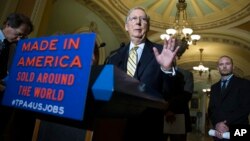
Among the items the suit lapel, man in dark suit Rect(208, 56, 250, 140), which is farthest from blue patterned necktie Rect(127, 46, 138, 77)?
the suit lapel

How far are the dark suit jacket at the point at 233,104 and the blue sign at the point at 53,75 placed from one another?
6.92ft

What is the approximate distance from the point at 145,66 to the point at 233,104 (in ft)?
5.41

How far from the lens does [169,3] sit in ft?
26.3

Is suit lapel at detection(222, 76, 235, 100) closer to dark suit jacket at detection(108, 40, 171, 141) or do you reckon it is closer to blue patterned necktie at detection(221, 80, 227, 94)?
blue patterned necktie at detection(221, 80, 227, 94)

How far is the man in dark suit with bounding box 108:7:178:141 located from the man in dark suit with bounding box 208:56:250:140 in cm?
146

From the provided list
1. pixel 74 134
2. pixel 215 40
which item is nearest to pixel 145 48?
pixel 74 134

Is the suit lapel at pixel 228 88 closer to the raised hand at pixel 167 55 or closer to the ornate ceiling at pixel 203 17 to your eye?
the raised hand at pixel 167 55

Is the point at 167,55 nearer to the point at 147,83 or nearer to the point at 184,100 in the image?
the point at 147,83

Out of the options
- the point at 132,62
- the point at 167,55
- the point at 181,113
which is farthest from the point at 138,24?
the point at 181,113

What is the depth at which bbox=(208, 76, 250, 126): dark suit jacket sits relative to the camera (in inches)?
93.8

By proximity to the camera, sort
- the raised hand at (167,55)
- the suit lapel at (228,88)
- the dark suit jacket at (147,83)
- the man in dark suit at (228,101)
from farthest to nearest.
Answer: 1. the suit lapel at (228,88)
2. the man in dark suit at (228,101)
3. the raised hand at (167,55)
4. the dark suit jacket at (147,83)

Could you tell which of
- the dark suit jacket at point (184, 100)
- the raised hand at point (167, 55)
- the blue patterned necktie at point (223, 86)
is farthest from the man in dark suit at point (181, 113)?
the raised hand at point (167, 55)

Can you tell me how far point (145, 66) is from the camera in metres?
1.17

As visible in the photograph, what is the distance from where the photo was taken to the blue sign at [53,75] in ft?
2.08
